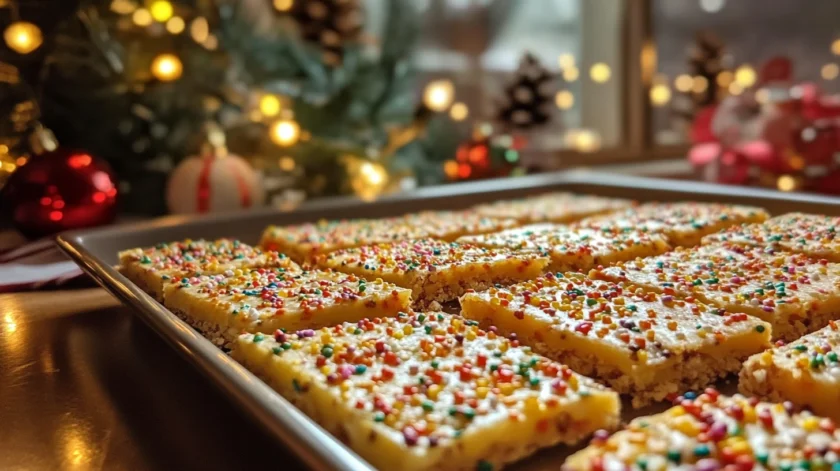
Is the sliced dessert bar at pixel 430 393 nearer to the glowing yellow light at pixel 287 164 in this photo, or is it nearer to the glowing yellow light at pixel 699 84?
the glowing yellow light at pixel 287 164

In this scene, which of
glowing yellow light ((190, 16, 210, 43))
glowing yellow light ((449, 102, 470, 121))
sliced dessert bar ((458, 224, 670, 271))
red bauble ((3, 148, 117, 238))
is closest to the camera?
sliced dessert bar ((458, 224, 670, 271))

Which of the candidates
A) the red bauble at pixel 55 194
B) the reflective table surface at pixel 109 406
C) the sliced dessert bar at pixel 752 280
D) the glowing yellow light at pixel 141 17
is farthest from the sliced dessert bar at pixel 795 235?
the glowing yellow light at pixel 141 17

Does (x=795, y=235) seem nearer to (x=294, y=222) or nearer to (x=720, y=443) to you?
(x=720, y=443)

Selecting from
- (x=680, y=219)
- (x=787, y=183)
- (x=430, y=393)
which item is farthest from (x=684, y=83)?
(x=430, y=393)

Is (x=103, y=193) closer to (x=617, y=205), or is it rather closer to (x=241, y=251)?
(x=241, y=251)

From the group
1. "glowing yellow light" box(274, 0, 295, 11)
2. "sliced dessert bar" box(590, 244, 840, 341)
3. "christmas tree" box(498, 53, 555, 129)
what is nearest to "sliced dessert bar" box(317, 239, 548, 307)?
"sliced dessert bar" box(590, 244, 840, 341)

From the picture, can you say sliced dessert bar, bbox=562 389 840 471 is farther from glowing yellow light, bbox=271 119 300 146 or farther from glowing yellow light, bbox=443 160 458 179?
glowing yellow light, bbox=443 160 458 179
